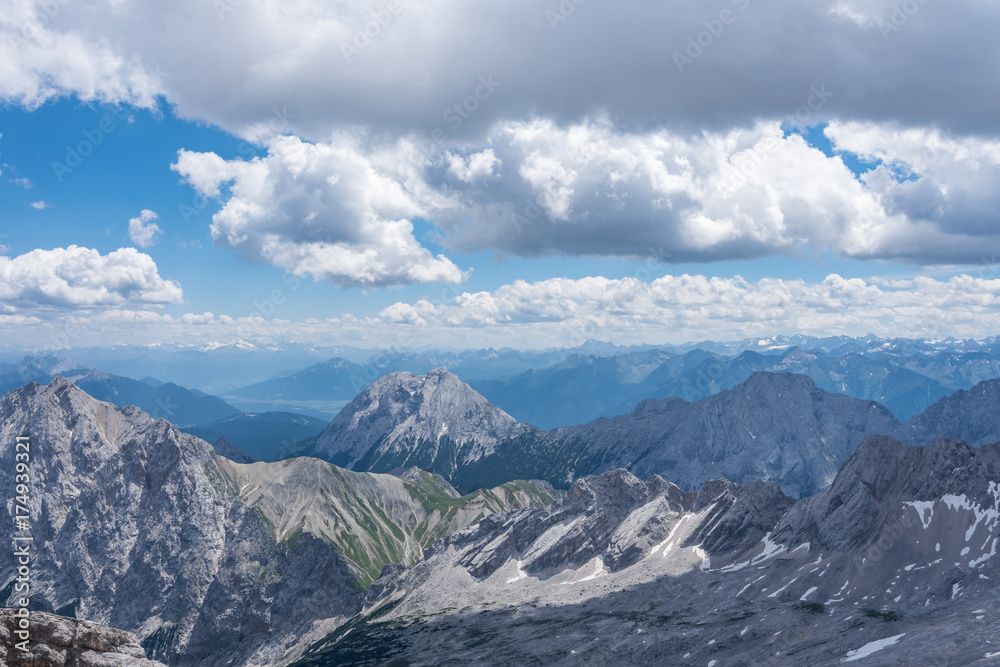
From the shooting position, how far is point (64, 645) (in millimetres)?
53188

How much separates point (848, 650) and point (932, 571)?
44.0 m

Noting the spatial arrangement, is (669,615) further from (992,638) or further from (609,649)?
(992,638)

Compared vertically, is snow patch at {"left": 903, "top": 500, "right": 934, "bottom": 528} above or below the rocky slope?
above

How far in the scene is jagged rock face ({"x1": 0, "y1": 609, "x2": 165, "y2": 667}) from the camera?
5025cm

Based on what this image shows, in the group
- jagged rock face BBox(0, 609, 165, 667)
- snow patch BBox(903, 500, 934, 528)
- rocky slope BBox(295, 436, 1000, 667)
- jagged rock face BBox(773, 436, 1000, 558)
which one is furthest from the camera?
jagged rock face BBox(773, 436, 1000, 558)

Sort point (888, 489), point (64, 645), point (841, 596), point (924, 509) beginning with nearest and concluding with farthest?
point (64, 645), point (841, 596), point (924, 509), point (888, 489)

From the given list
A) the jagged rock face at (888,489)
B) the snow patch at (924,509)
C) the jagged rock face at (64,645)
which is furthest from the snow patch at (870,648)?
the jagged rock face at (64,645)

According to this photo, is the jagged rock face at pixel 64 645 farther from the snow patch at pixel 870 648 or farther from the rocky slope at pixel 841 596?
the snow patch at pixel 870 648

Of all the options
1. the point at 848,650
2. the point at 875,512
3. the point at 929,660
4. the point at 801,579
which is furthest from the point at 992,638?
the point at 875,512

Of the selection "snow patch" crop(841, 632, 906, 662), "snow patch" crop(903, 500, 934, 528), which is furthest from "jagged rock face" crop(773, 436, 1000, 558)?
"snow patch" crop(841, 632, 906, 662)

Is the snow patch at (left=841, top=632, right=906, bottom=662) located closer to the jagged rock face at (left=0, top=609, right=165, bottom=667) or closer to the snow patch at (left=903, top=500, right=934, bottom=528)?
Answer: the snow patch at (left=903, top=500, right=934, bottom=528)

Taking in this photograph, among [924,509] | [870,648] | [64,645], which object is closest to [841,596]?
[870,648]

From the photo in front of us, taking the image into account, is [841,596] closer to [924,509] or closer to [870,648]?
[870,648]

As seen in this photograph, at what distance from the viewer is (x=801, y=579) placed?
542 ft
